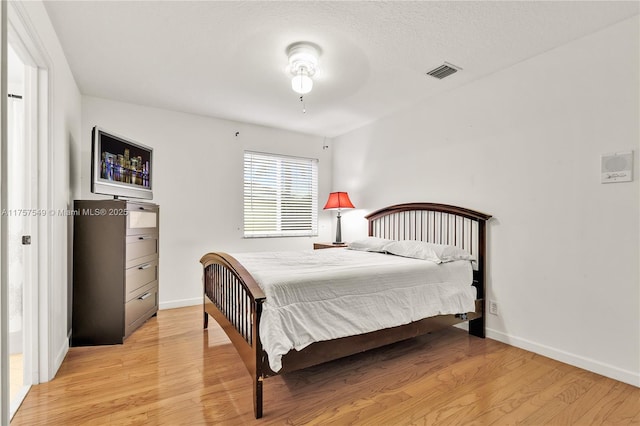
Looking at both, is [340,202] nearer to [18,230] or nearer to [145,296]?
[145,296]

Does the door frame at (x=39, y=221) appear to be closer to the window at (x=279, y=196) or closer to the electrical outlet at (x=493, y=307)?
the window at (x=279, y=196)

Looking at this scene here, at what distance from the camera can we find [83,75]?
9.68 feet

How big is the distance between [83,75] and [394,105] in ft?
10.3

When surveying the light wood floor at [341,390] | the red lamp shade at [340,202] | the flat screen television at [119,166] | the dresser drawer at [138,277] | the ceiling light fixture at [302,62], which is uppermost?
the ceiling light fixture at [302,62]

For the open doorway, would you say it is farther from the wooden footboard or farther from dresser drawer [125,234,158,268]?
the wooden footboard

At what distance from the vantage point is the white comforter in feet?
6.13

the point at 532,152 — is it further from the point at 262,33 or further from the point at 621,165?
the point at 262,33

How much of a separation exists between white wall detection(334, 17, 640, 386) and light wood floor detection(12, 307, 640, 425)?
28 centimetres

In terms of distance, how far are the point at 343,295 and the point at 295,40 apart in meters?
1.86

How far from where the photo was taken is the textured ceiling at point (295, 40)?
203 cm

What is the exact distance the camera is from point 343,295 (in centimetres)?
213

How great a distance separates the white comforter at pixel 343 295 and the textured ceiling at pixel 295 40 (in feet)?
5.50

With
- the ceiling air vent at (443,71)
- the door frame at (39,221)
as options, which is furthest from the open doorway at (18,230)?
the ceiling air vent at (443,71)

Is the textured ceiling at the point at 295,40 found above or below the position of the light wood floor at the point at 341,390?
above
